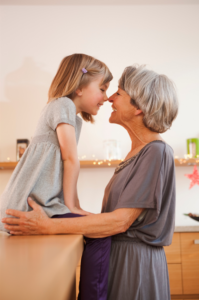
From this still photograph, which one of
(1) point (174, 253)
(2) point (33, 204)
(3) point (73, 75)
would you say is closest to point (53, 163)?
(2) point (33, 204)

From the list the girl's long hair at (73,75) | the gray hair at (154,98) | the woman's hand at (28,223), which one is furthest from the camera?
the girl's long hair at (73,75)

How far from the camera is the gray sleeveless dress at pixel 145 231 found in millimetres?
885

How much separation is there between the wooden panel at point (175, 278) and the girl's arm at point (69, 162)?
1.58 meters

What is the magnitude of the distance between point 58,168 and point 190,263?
69.8 inches

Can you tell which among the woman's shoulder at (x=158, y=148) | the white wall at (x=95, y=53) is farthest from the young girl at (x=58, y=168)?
the white wall at (x=95, y=53)

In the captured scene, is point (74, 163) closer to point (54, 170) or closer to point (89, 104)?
point (54, 170)

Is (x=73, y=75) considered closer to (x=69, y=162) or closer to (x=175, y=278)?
(x=69, y=162)

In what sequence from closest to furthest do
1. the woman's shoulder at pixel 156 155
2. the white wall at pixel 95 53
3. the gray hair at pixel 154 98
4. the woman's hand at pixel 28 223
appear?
the woman's hand at pixel 28 223 → the woman's shoulder at pixel 156 155 → the gray hair at pixel 154 98 → the white wall at pixel 95 53

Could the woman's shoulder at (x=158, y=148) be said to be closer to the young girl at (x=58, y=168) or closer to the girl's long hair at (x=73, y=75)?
the young girl at (x=58, y=168)

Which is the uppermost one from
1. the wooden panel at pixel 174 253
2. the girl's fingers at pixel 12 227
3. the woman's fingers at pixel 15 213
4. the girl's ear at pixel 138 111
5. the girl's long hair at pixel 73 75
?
the girl's long hair at pixel 73 75

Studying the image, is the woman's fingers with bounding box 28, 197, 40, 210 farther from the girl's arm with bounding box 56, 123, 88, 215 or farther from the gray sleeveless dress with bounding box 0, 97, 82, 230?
the girl's arm with bounding box 56, 123, 88, 215

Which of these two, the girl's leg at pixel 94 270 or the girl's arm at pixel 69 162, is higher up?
the girl's arm at pixel 69 162

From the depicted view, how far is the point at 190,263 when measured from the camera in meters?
2.25

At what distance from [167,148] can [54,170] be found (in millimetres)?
396
